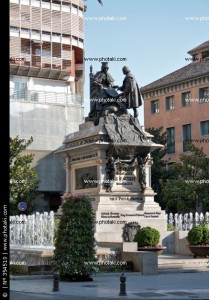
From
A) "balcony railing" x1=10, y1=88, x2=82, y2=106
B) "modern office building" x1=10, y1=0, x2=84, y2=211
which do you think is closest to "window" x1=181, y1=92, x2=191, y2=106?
"modern office building" x1=10, y1=0, x2=84, y2=211

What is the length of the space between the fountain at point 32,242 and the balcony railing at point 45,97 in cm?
2884

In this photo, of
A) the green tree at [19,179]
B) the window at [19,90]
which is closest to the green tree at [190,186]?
the green tree at [19,179]

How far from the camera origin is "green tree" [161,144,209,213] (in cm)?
4644

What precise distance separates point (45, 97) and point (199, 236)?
123 feet

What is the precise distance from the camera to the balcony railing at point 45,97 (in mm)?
57375

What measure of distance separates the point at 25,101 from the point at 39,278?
1539 inches

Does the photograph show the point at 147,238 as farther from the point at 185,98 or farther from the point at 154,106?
the point at 154,106

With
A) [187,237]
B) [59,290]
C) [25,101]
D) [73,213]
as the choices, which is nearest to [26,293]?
[59,290]

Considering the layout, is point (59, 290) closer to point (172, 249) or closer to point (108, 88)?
point (172, 249)

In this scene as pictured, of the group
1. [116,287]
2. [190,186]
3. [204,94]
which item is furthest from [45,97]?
[116,287]

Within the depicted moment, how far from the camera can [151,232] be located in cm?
2228

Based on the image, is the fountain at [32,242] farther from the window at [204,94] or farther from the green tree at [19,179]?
the window at [204,94]

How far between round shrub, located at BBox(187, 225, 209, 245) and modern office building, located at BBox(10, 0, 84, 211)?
1281 inches

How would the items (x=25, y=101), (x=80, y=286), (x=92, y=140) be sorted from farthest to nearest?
1. (x=25, y=101)
2. (x=92, y=140)
3. (x=80, y=286)
